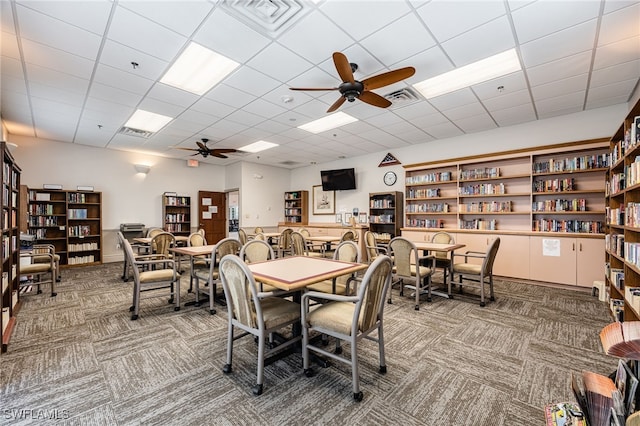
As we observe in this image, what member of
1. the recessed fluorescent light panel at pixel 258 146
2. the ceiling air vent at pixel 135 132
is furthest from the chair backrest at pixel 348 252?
the ceiling air vent at pixel 135 132

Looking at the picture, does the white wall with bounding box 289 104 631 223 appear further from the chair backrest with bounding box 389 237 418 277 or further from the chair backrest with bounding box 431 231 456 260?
the chair backrest with bounding box 389 237 418 277

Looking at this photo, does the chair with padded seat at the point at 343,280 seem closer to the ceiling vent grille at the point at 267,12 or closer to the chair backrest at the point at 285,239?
the ceiling vent grille at the point at 267,12

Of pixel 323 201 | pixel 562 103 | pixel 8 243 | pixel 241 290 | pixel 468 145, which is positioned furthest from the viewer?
pixel 323 201

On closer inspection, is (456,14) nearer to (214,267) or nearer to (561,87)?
(561,87)

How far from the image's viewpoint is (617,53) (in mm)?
3084

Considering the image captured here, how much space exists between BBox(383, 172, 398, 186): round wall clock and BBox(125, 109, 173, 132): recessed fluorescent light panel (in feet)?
17.1

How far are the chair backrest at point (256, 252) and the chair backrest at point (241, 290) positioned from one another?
3.87 feet

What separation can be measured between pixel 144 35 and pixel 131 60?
58cm

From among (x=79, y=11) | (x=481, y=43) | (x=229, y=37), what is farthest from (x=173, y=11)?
(x=481, y=43)

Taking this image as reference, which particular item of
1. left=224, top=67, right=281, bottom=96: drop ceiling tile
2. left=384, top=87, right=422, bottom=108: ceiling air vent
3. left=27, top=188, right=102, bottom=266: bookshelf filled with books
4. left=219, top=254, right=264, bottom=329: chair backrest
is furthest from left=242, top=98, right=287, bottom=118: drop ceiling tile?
left=27, top=188, right=102, bottom=266: bookshelf filled with books

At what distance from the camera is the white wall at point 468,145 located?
15.5 feet

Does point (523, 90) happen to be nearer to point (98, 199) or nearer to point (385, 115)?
point (385, 115)

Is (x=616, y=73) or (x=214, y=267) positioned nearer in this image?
(x=616, y=73)

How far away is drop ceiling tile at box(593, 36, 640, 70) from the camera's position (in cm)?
291
